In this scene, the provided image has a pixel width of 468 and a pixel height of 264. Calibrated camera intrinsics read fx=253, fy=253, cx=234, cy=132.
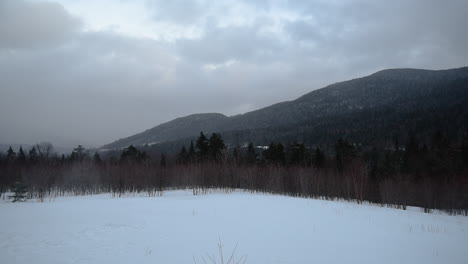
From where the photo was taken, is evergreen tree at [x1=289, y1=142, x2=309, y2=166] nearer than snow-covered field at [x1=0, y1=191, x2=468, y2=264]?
No

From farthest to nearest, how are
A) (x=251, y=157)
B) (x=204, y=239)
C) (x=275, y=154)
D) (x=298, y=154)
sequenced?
(x=298, y=154) < (x=275, y=154) < (x=251, y=157) < (x=204, y=239)

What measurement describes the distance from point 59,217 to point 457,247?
13858mm

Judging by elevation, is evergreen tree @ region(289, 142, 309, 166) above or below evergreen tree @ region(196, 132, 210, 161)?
below

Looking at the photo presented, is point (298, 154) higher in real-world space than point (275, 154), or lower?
lower

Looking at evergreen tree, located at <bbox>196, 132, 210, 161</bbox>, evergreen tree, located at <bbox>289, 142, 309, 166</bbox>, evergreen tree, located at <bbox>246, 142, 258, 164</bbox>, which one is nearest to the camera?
evergreen tree, located at <bbox>246, 142, 258, 164</bbox>

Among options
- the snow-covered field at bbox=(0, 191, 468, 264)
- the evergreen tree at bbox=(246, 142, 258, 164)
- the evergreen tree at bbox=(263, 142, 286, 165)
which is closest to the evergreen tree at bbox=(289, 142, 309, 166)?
the evergreen tree at bbox=(263, 142, 286, 165)

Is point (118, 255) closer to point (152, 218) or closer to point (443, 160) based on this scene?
point (152, 218)

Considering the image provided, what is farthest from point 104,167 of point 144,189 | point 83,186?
point 144,189

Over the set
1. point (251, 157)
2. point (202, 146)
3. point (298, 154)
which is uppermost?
point (202, 146)

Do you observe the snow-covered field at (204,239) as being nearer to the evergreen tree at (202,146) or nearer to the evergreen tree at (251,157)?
the evergreen tree at (251,157)

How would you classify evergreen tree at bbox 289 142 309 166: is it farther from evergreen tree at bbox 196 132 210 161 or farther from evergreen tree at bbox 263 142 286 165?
evergreen tree at bbox 196 132 210 161

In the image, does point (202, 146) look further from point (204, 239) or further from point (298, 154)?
point (204, 239)

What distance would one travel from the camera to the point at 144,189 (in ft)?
79.3

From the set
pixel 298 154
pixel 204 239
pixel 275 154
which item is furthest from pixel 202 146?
pixel 204 239
